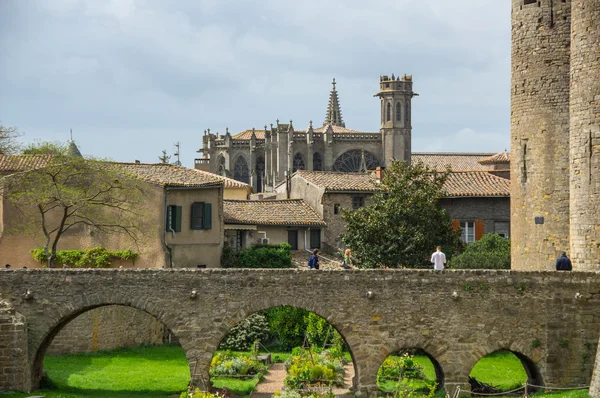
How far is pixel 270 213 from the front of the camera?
59906 millimetres

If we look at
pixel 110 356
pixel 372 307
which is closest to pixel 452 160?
pixel 110 356

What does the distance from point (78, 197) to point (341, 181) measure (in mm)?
20024

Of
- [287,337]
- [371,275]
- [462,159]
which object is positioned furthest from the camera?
[462,159]

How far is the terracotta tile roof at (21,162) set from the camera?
163 ft

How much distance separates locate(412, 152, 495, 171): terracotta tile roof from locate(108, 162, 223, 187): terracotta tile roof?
162 feet

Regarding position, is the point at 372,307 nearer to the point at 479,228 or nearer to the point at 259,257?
the point at 259,257

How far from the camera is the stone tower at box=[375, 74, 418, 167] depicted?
116 meters

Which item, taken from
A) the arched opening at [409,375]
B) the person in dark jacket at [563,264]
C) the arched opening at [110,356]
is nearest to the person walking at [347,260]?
the arched opening at [409,375]

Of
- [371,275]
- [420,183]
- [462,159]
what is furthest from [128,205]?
[462,159]

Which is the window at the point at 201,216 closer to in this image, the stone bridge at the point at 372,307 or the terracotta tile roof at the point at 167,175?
the terracotta tile roof at the point at 167,175

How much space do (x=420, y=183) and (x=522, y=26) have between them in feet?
52.0

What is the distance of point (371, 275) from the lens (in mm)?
35094

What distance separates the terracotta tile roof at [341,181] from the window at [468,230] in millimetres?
5289

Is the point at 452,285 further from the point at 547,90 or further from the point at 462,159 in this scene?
the point at 462,159
